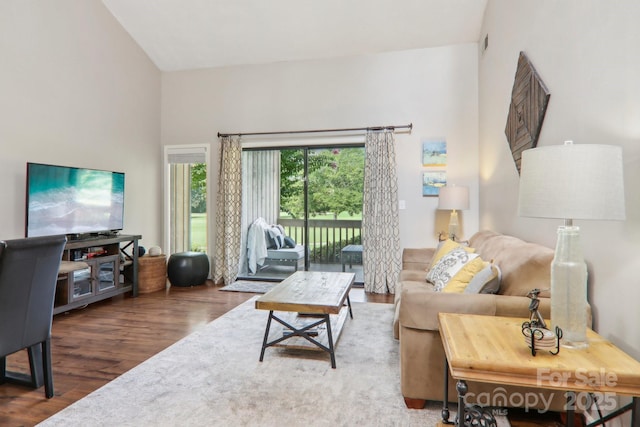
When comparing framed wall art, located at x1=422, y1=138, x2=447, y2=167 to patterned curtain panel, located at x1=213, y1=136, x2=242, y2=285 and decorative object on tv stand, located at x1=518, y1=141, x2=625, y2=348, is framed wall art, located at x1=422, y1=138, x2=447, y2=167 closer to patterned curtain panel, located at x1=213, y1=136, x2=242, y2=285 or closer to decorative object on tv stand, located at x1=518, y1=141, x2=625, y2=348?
patterned curtain panel, located at x1=213, y1=136, x2=242, y2=285

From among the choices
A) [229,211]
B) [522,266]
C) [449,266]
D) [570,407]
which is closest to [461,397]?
[570,407]

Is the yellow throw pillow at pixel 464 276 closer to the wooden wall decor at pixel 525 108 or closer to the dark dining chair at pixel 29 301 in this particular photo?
the wooden wall decor at pixel 525 108

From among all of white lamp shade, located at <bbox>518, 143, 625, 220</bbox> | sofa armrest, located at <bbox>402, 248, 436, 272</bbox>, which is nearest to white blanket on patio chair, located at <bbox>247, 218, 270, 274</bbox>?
sofa armrest, located at <bbox>402, 248, 436, 272</bbox>

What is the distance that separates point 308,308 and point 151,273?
3.09m

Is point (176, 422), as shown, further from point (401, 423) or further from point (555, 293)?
point (555, 293)

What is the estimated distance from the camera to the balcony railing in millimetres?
5117

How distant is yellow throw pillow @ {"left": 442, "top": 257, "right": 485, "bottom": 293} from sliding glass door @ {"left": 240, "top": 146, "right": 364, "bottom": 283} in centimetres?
265

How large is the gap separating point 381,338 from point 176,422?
171 cm

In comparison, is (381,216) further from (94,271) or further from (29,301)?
(29,301)

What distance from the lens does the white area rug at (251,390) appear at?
6.22 ft

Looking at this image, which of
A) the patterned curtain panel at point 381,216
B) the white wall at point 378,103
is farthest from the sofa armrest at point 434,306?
the white wall at point 378,103

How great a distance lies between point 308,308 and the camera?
8.03 feet

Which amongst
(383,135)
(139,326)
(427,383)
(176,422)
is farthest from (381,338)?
(383,135)

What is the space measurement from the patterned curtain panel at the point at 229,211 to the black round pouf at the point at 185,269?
12.8 inches
